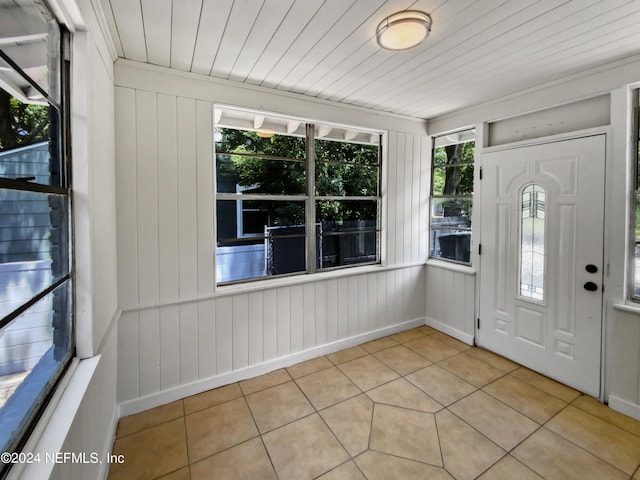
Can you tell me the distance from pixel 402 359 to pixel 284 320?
4.01 feet

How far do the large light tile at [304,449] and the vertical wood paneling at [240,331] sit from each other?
0.73 metres

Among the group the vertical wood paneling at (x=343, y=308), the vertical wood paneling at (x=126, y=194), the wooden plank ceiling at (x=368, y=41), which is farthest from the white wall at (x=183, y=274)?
the wooden plank ceiling at (x=368, y=41)

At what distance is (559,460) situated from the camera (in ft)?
5.73

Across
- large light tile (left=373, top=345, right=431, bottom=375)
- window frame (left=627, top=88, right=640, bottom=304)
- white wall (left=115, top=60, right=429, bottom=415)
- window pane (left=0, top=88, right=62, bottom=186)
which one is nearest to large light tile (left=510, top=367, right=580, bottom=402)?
large light tile (left=373, top=345, right=431, bottom=375)

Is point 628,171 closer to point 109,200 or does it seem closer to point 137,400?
point 109,200

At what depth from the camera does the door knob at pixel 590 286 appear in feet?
7.43

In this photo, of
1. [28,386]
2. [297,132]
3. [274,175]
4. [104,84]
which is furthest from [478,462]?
[104,84]

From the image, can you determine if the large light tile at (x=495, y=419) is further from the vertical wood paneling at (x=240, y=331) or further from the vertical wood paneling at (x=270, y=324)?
the vertical wood paneling at (x=240, y=331)

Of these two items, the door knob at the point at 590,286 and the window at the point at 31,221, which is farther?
the door knob at the point at 590,286

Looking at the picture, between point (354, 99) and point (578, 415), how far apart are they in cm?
311

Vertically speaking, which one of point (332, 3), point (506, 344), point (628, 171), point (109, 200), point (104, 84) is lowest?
point (506, 344)

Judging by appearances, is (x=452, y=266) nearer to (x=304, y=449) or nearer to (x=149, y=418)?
(x=304, y=449)

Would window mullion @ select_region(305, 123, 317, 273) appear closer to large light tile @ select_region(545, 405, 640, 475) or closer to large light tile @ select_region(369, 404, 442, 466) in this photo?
large light tile @ select_region(369, 404, 442, 466)

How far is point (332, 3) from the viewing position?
1.49 metres
